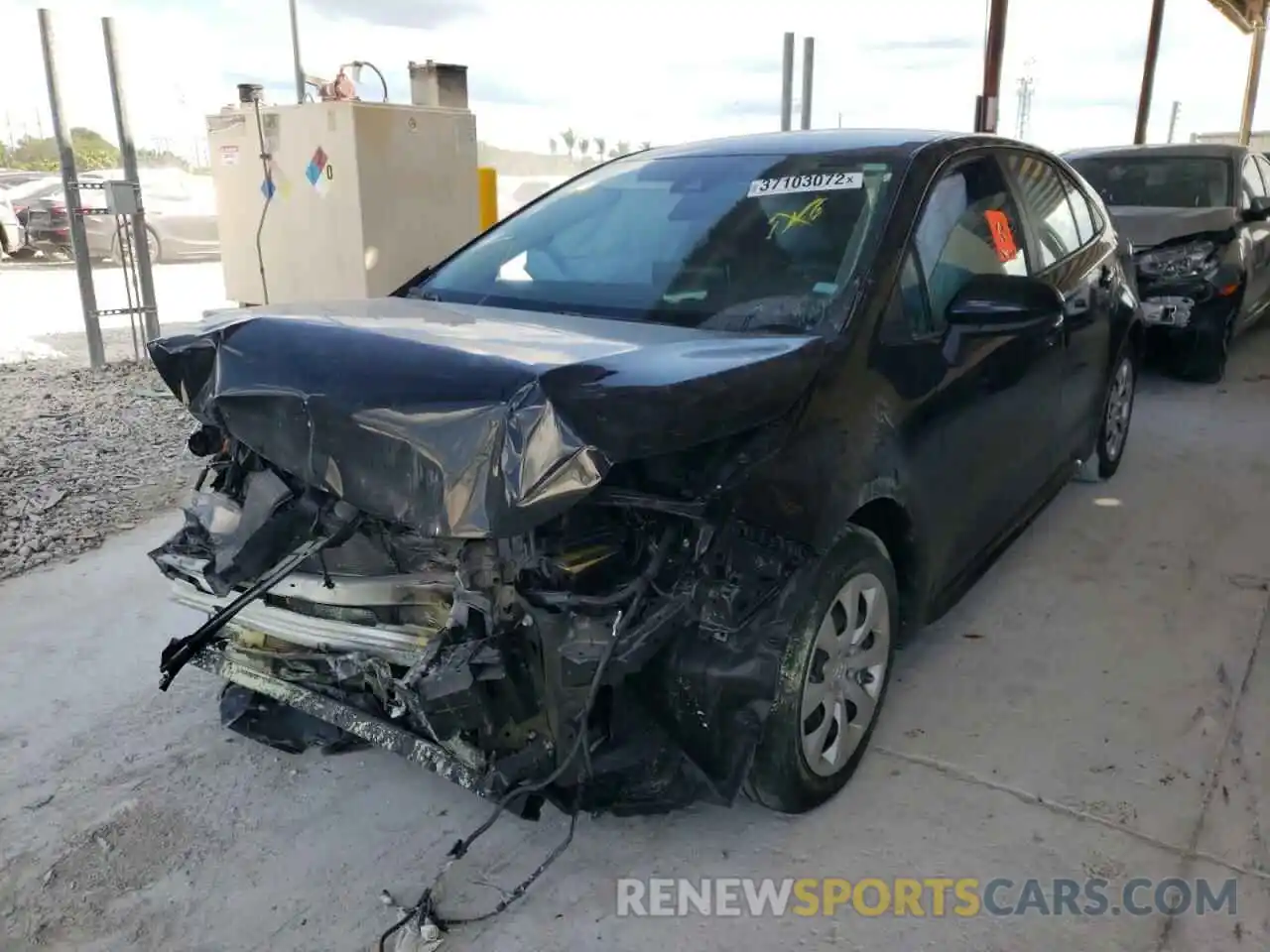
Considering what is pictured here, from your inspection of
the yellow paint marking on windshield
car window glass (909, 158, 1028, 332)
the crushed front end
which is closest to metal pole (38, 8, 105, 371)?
the crushed front end

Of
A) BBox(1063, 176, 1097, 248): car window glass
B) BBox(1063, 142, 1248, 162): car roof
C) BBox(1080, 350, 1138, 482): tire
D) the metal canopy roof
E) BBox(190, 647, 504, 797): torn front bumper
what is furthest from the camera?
the metal canopy roof

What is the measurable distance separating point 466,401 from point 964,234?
1.91 m

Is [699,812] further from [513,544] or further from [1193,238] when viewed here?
[1193,238]

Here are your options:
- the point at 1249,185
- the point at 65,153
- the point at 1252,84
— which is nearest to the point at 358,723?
the point at 65,153

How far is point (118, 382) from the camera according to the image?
6988mm

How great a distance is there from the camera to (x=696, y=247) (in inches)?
117

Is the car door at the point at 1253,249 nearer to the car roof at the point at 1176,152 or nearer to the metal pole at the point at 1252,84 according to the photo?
the car roof at the point at 1176,152

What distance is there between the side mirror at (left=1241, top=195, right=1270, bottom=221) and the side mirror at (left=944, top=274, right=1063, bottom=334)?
18.5ft

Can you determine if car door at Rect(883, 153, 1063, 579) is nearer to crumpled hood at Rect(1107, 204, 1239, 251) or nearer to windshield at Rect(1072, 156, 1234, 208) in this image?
crumpled hood at Rect(1107, 204, 1239, 251)

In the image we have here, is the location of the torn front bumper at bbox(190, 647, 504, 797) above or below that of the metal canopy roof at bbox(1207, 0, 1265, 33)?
below

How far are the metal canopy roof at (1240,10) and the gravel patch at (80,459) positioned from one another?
2545 cm

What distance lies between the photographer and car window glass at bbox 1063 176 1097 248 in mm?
4215

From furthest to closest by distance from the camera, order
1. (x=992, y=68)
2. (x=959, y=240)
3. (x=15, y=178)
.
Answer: (x=15, y=178) < (x=992, y=68) < (x=959, y=240)

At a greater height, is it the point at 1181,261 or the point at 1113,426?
the point at 1181,261
